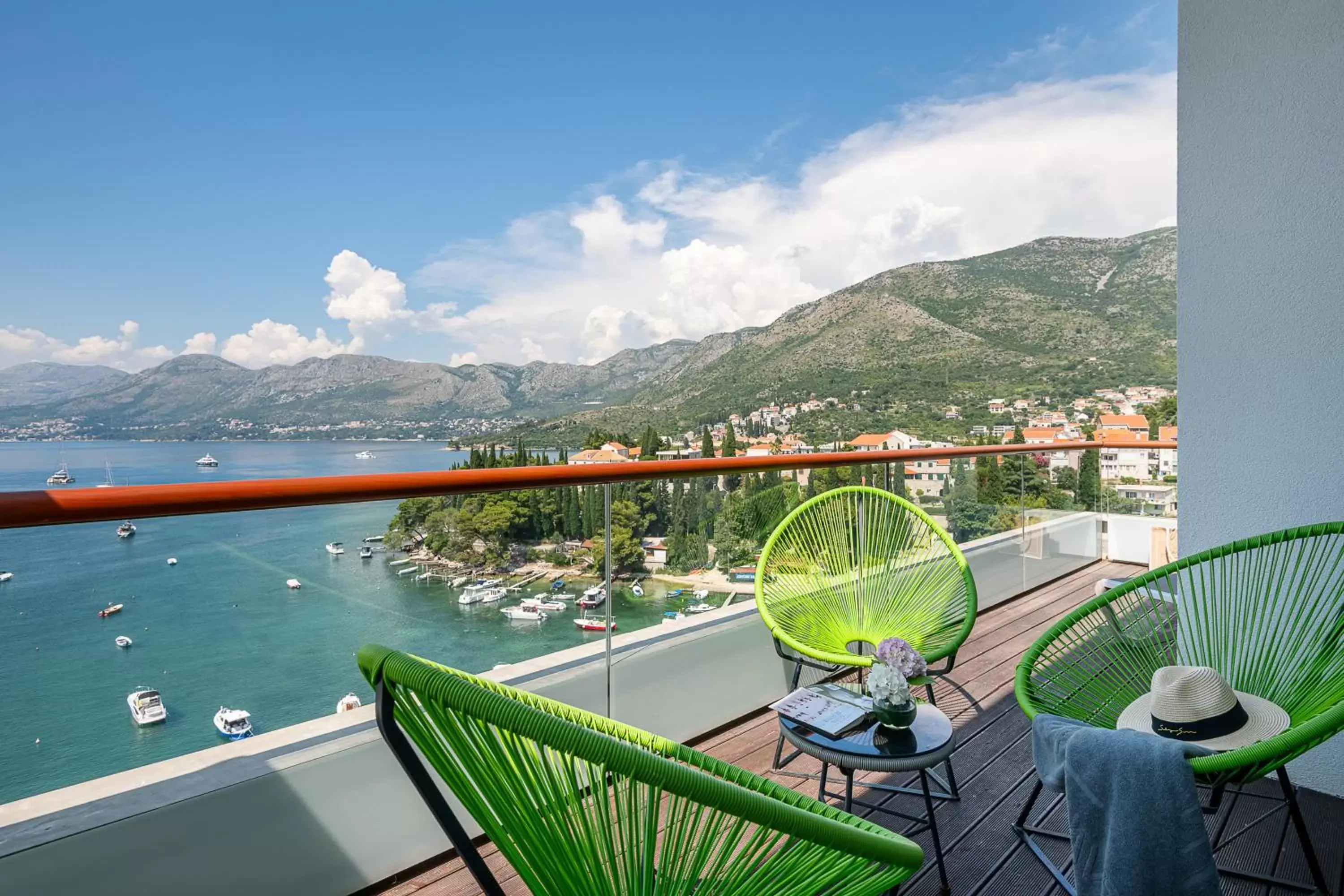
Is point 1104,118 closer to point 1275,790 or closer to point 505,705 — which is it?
point 1275,790

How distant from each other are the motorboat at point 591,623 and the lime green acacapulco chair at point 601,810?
50.3 inches

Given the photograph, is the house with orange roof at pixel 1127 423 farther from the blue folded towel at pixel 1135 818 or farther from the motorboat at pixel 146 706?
the motorboat at pixel 146 706

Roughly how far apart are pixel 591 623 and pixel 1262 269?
7.64 ft

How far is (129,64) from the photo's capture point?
39281mm

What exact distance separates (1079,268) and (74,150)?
1882 inches

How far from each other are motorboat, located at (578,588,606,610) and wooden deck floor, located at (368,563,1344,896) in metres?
0.70

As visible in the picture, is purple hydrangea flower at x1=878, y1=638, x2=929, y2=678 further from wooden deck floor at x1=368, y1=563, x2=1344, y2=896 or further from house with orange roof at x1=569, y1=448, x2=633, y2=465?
house with orange roof at x1=569, y1=448, x2=633, y2=465

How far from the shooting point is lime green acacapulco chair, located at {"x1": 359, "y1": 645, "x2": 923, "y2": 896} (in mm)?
884

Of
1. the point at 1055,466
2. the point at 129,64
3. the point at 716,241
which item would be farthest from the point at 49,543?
the point at 129,64

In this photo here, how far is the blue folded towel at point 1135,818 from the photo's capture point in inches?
53.7

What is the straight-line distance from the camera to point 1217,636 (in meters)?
2.24

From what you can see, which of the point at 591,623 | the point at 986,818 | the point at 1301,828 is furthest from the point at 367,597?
the point at 1301,828

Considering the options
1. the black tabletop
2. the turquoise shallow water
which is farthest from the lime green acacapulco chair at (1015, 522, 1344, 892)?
the turquoise shallow water

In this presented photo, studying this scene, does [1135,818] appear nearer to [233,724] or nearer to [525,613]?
[525,613]
